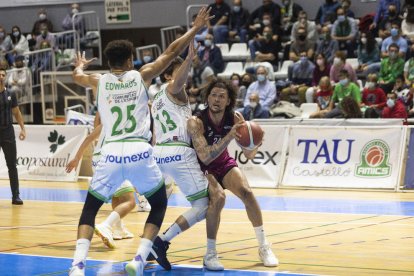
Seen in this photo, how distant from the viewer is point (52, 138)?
59.4 feet

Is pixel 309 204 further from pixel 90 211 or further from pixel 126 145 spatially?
pixel 90 211

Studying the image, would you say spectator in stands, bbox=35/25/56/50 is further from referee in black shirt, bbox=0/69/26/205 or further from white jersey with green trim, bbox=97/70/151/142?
white jersey with green trim, bbox=97/70/151/142

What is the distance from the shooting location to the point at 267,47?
22.2 metres

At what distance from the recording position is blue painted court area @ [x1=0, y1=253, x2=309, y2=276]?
7.75 meters

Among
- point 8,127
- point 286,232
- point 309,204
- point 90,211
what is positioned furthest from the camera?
point 8,127

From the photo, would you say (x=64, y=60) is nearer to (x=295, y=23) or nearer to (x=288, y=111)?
(x=295, y=23)

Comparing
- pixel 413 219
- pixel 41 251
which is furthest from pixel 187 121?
pixel 413 219

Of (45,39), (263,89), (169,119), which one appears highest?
(169,119)

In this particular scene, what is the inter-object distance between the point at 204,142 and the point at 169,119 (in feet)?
2.26

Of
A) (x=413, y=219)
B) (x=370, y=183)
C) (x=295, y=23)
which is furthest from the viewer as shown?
(x=295, y=23)

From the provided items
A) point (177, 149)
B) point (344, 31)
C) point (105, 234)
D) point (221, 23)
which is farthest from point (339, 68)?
point (177, 149)

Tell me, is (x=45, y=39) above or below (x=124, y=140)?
below

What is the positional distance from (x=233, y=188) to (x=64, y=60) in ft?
62.1

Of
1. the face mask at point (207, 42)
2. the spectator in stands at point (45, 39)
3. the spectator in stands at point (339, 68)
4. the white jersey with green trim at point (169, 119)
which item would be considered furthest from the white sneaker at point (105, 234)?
the spectator in stands at point (45, 39)
